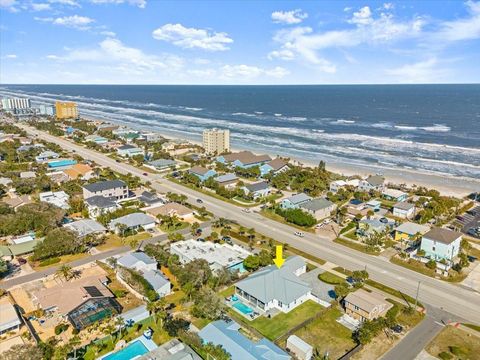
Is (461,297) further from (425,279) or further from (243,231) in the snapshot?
(243,231)

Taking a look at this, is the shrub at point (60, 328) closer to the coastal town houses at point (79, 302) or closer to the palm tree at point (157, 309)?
the coastal town houses at point (79, 302)

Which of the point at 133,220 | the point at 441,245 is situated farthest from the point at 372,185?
the point at 133,220

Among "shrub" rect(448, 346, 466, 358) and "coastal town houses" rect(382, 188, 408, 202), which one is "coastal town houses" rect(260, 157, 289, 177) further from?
"shrub" rect(448, 346, 466, 358)

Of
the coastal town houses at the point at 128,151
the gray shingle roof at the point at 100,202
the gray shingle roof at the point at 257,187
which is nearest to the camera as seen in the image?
the gray shingle roof at the point at 100,202

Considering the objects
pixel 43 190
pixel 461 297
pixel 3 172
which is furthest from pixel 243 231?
pixel 3 172

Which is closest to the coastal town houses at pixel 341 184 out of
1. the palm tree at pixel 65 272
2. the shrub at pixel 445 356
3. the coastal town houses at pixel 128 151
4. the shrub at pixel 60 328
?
the shrub at pixel 445 356

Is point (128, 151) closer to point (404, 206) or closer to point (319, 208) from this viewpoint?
point (319, 208)

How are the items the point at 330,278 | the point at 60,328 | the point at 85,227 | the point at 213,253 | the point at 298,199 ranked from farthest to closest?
the point at 298,199, the point at 85,227, the point at 213,253, the point at 330,278, the point at 60,328
